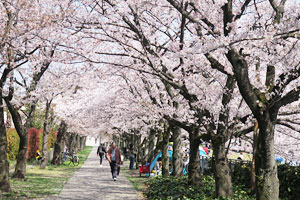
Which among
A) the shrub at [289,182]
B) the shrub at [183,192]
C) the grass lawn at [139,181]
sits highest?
the shrub at [289,182]

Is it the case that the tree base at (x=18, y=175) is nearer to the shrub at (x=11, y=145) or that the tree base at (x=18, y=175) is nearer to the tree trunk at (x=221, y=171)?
the tree trunk at (x=221, y=171)

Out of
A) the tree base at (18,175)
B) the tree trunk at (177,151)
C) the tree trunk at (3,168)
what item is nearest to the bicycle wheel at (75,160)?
the tree base at (18,175)

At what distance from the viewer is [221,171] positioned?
10.3 meters

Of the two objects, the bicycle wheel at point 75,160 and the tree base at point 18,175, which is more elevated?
the bicycle wheel at point 75,160

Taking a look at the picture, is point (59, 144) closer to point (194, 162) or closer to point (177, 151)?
point (177, 151)

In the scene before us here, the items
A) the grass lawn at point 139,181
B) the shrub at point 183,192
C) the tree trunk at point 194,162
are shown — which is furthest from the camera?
the grass lawn at point 139,181

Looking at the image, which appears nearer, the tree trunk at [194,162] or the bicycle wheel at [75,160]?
the tree trunk at [194,162]

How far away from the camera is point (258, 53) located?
28.3ft

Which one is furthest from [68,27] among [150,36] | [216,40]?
[216,40]

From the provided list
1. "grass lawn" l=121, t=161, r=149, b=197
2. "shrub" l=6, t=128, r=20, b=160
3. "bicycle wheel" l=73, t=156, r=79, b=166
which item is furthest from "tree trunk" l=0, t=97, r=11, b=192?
"bicycle wheel" l=73, t=156, r=79, b=166

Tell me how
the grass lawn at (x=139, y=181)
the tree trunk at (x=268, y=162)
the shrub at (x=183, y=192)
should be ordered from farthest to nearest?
the grass lawn at (x=139, y=181), the shrub at (x=183, y=192), the tree trunk at (x=268, y=162)

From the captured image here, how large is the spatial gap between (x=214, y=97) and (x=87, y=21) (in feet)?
17.7

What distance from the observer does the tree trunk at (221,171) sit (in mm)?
10289

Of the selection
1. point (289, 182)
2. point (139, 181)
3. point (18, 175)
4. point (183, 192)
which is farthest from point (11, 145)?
point (289, 182)
